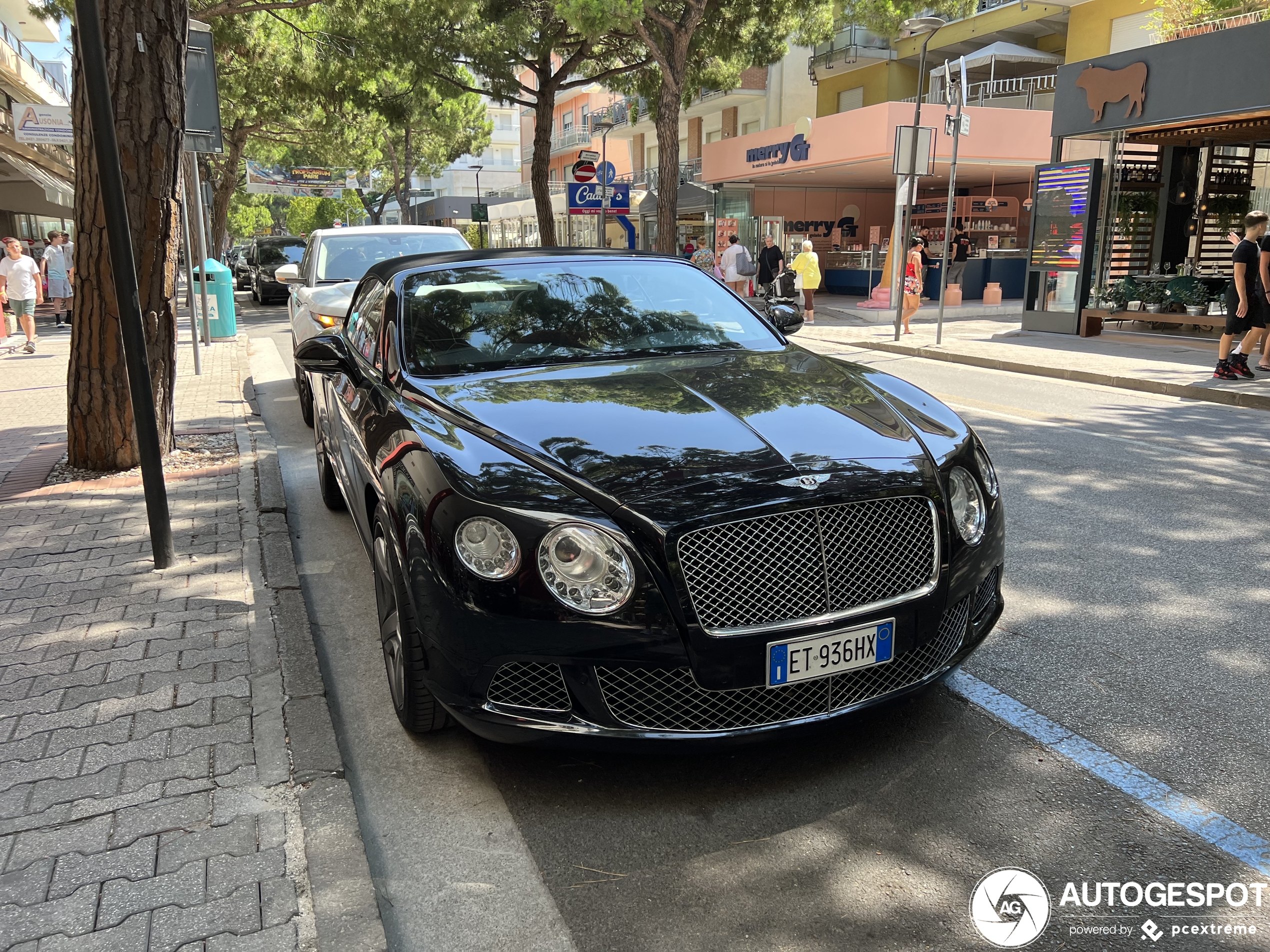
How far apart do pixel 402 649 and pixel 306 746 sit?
0.43 meters

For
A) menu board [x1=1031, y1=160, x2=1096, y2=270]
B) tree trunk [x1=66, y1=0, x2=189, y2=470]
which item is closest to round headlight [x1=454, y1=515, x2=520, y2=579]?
tree trunk [x1=66, y1=0, x2=189, y2=470]

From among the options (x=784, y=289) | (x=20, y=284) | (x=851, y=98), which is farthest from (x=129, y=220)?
(x=851, y=98)

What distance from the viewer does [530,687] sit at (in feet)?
8.97

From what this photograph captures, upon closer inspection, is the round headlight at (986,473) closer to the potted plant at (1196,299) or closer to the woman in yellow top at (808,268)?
the potted plant at (1196,299)

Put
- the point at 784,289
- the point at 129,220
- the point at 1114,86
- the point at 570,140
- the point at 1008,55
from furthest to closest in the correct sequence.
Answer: the point at 570,140, the point at 1008,55, the point at 784,289, the point at 1114,86, the point at 129,220

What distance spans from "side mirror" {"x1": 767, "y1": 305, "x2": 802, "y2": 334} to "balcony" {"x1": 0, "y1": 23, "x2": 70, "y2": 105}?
24510mm

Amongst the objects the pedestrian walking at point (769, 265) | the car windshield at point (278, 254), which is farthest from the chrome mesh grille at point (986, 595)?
the car windshield at point (278, 254)

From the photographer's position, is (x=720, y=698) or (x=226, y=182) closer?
(x=720, y=698)

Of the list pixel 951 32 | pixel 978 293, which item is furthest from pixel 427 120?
pixel 978 293

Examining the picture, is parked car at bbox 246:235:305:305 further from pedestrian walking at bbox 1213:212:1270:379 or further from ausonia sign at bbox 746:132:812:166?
pedestrian walking at bbox 1213:212:1270:379

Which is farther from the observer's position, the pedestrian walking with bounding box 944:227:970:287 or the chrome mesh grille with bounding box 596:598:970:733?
the pedestrian walking with bounding box 944:227:970:287

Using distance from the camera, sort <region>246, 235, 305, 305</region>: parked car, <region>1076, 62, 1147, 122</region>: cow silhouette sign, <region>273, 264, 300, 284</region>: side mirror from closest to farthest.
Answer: <region>273, 264, 300, 284</region>: side mirror, <region>1076, 62, 1147, 122</region>: cow silhouette sign, <region>246, 235, 305, 305</region>: parked car

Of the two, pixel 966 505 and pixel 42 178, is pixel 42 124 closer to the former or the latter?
pixel 42 178

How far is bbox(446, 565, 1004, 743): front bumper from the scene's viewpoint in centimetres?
269
